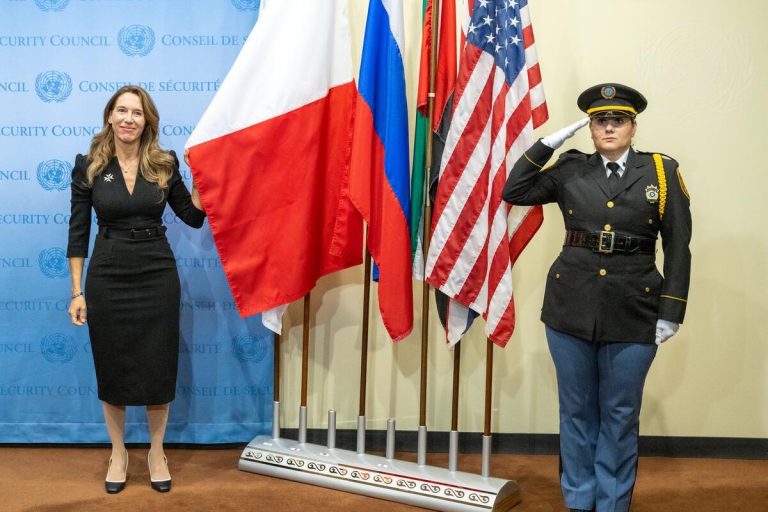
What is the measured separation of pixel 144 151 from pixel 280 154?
574 millimetres

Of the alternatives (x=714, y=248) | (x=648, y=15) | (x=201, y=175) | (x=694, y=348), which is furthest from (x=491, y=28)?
(x=694, y=348)

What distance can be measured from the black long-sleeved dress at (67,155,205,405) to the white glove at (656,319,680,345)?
1956 millimetres

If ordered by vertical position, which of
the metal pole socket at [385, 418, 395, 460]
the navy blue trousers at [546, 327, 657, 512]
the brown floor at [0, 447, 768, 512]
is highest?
the navy blue trousers at [546, 327, 657, 512]

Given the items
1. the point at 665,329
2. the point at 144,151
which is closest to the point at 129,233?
the point at 144,151

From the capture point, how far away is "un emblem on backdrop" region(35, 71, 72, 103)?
3787 millimetres

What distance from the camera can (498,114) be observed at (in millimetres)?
3133

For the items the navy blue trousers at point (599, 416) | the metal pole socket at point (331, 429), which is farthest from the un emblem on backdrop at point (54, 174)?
the navy blue trousers at point (599, 416)

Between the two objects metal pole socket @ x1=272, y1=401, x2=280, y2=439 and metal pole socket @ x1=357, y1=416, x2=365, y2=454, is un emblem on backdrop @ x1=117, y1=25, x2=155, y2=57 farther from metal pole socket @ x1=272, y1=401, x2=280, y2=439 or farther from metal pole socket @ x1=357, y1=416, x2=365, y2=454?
metal pole socket @ x1=357, y1=416, x2=365, y2=454

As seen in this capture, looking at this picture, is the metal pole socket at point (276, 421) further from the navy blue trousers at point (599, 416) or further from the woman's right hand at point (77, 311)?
the navy blue trousers at point (599, 416)

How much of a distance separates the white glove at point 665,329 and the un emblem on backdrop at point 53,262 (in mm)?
2735

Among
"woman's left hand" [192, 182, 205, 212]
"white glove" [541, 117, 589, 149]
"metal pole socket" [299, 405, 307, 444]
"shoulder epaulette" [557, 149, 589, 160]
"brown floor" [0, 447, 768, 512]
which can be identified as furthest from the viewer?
"metal pole socket" [299, 405, 307, 444]

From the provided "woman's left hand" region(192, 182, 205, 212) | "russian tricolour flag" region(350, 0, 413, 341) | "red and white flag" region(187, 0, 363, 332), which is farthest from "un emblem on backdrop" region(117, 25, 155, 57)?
"russian tricolour flag" region(350, 0, 413, 341)

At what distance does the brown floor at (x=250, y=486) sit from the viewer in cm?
324

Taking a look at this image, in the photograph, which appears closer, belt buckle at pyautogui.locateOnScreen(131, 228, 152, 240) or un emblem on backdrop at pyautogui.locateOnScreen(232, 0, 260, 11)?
belt buckle at pyautogui.locateOnScreen(131, 228, 152, 240)
